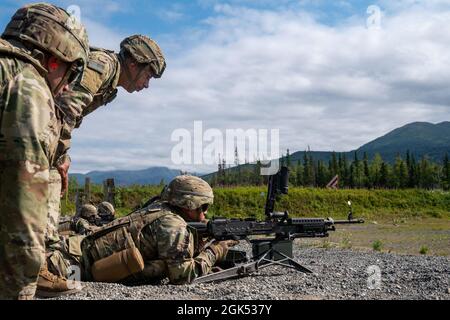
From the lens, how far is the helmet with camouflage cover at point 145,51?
7.31 meters

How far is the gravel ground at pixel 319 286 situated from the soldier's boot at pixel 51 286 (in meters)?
0.11

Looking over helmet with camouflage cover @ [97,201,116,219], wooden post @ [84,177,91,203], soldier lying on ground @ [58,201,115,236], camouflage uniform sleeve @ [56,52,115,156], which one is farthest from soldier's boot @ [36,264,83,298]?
wooden post @ [84,177,91,203]

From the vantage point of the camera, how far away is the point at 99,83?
20.7 ft

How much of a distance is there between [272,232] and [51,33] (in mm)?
5634

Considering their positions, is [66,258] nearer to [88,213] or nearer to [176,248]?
[176,248]

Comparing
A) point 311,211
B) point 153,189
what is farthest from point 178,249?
point 311,211

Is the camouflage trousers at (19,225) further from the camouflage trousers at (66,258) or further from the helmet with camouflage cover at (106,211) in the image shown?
the helmet with camouflage cover at (106,211)

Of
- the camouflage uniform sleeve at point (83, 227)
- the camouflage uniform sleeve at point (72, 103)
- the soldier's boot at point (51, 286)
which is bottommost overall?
the soldier's boot at point (51, 286)

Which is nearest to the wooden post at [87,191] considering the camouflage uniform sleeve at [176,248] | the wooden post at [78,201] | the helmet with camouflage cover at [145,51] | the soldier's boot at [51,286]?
the wooden post at [78,201]

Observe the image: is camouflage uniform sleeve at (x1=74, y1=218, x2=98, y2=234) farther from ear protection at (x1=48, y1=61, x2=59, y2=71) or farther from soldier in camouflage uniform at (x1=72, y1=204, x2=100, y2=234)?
ear protection at (x1=48, y1=61, x2=59, y2=71)

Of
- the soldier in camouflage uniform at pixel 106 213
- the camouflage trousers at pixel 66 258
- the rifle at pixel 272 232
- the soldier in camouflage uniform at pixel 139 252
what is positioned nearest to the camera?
the camouflage trousers at pixel 66 258

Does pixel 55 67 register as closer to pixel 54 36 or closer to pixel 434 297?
pixel 54 36

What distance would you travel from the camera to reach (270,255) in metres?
8.35
